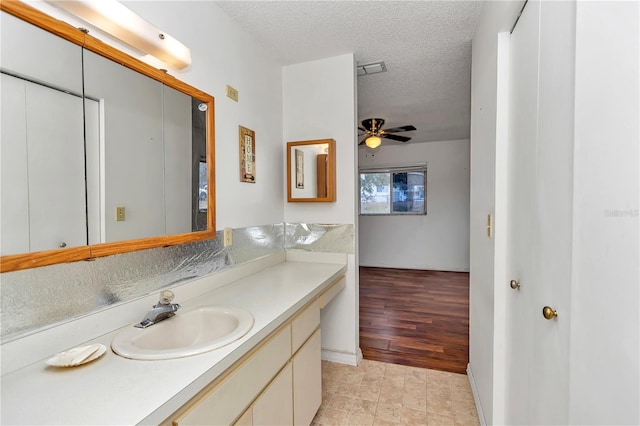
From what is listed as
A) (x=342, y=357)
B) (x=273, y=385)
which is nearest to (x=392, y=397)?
(x=342, y=357)

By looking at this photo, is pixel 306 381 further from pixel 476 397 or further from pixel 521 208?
pixel 521 208

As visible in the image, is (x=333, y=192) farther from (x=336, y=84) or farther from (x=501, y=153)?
(x=501, y=153)

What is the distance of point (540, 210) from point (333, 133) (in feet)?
5.20

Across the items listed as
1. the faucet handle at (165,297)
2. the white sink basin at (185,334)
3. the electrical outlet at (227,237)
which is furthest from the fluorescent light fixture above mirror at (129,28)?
the white sink basin at (185,334)

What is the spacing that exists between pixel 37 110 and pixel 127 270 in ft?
2.03

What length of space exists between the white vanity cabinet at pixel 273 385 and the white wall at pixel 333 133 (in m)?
0.67

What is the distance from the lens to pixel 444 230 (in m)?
5.21

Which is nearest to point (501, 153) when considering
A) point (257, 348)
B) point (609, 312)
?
point (609, 312)

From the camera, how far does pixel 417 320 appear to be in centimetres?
310

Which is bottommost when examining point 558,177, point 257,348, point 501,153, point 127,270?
point 257,348

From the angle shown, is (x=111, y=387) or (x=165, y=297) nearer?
(x=111, y=387)

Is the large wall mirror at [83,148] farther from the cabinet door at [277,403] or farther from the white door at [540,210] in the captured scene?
the white door at [540,210]

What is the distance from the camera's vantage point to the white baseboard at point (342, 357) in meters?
2.26

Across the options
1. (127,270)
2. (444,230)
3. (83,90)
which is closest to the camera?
(83,90)
